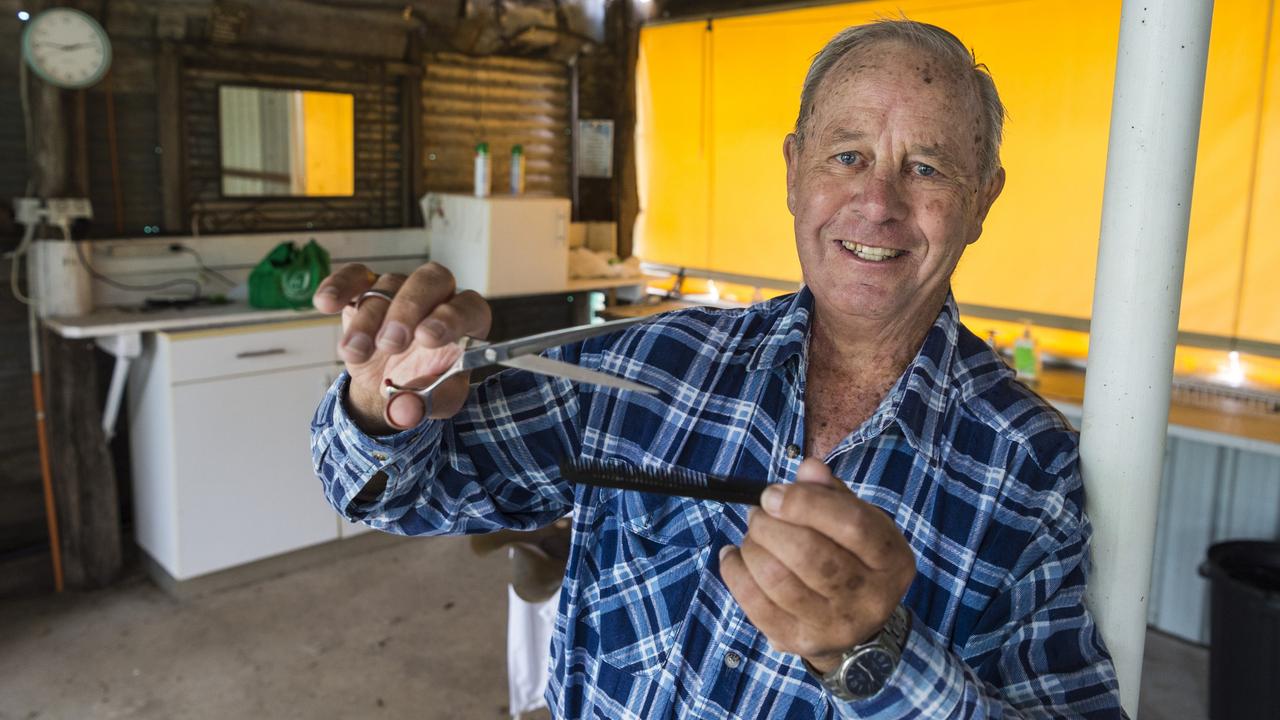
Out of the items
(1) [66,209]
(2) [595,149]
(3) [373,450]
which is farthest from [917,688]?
(2) [595,149]

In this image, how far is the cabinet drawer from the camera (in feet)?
12.0

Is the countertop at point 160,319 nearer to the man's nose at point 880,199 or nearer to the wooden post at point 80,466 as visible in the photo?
the wooden post at point 80,466

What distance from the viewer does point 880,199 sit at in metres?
1.18

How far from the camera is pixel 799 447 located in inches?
46.4

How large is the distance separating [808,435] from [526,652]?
1663 millimetres

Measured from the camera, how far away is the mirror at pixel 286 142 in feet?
13.8

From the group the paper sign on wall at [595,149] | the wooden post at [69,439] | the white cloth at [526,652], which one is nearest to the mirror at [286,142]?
the wooden post at [69,439]

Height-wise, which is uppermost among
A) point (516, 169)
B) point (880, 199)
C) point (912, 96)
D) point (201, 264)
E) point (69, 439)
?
point (516, 169)

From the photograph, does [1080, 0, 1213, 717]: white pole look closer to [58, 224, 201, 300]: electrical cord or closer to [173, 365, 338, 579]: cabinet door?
[173, 365, 338, 579]: cabinet door

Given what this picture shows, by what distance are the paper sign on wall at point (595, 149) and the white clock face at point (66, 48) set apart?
248 cm

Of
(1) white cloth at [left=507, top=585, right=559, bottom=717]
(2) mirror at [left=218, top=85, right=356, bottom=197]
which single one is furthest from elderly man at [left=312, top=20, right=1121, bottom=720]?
(2) mirror at [left=218, top=85, right=356, bottom=197]

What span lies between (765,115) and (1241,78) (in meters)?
2.06

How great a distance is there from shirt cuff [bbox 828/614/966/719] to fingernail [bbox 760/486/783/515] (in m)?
0.19

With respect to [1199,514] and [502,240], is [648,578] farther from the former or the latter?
[502,240]
